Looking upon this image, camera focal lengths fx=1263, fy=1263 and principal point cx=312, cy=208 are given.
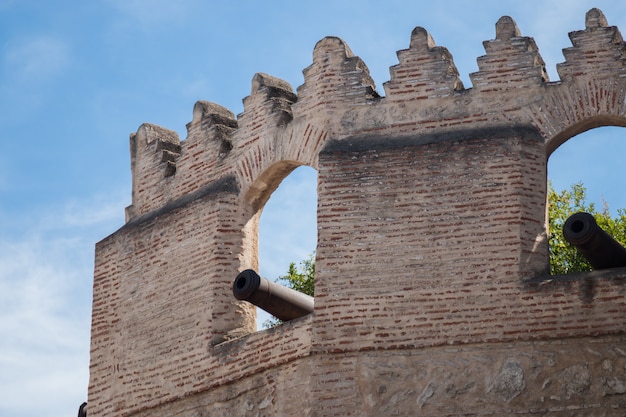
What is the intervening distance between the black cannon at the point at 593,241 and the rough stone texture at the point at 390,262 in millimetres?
253

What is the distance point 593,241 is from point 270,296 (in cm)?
341

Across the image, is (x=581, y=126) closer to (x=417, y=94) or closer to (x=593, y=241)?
(x=593, y=241)

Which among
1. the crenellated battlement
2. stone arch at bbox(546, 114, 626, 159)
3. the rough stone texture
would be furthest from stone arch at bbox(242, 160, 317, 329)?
stone arch at bbox(546, 114, 626, 159)

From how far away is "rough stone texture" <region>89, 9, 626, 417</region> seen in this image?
1217cm

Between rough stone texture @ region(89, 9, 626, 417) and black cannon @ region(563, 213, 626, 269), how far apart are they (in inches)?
9.9

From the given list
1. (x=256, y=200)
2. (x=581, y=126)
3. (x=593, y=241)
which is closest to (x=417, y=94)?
(x=581, y=126)

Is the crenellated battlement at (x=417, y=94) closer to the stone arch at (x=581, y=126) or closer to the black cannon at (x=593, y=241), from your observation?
the stone arch at (x=581, y=126)

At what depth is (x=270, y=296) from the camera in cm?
1332

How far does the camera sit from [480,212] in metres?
12.8

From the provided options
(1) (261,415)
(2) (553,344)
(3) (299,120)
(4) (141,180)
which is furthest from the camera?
(4) (141,180)

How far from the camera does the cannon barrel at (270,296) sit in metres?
13.2

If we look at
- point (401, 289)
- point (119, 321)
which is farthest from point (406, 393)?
point (119, 321)

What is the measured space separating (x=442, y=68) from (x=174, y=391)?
4.60 m

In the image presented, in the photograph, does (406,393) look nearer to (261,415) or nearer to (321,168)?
(261,415)
